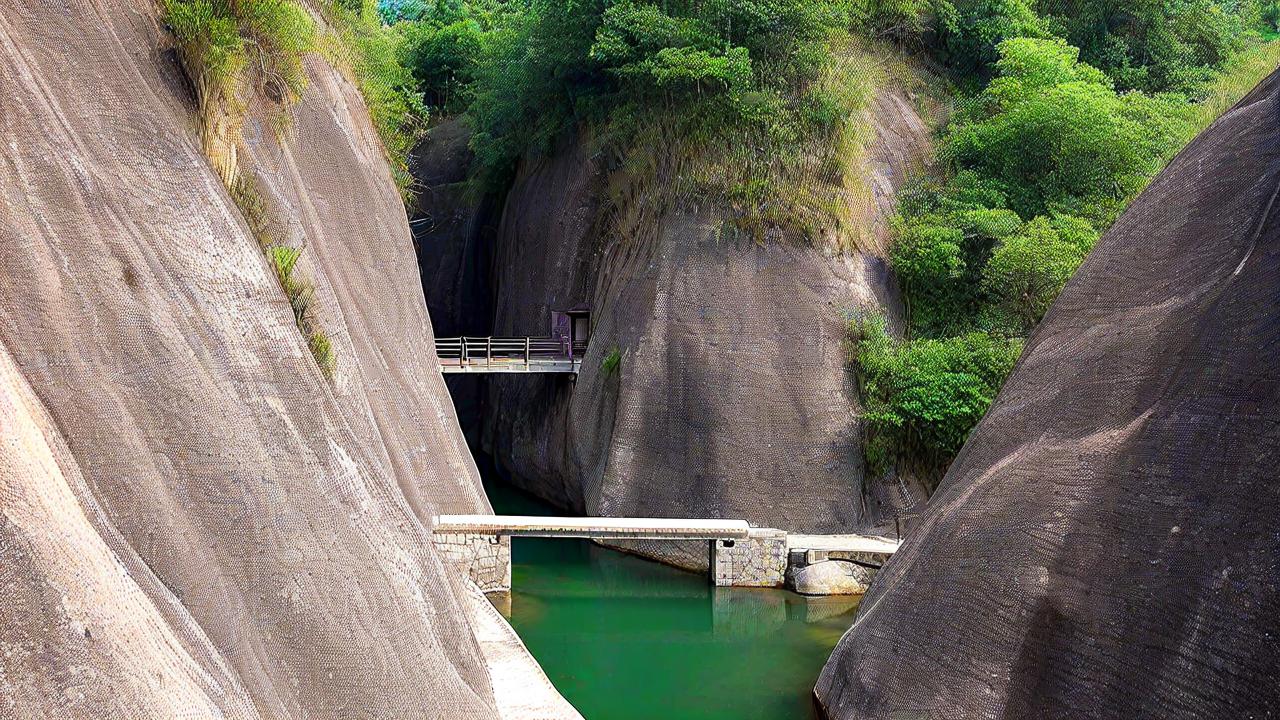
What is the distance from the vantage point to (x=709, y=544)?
830 inches

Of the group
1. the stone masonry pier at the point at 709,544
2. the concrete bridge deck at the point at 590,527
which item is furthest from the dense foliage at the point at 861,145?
the concrete bridge deck at the point at 590,527

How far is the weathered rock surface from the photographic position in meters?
20.1

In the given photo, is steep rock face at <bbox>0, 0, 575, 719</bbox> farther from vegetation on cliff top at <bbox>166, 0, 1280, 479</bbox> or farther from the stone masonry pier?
vegetation on cliff top at <bbox>166, 0, 1280, 479</bbox>

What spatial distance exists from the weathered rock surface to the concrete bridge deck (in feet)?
4.01

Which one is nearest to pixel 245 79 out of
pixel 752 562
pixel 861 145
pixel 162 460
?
pixel 162 460

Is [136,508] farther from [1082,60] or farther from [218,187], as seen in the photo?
[1082,60]

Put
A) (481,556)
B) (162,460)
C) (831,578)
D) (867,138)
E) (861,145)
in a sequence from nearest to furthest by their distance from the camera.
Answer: (162,460)
(481,556)
(831,578)
(861,145)
(867,138)

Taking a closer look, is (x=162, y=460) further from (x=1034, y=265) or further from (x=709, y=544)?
(x=1034, y=265)

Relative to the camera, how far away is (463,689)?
1020cm

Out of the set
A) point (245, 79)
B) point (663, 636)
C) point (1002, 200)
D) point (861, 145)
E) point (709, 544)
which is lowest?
point (663, 636)

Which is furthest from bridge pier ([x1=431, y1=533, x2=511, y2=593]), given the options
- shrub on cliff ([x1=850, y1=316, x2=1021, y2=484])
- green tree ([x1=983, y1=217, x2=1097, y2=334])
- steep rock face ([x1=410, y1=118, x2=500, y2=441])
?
steep rock face ([x1=410, y1=118, x2=500, y2=441])

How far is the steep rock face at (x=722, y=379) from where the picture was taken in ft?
73.7

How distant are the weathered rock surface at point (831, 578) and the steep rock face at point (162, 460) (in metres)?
8.36

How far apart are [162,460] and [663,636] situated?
36.6ft
